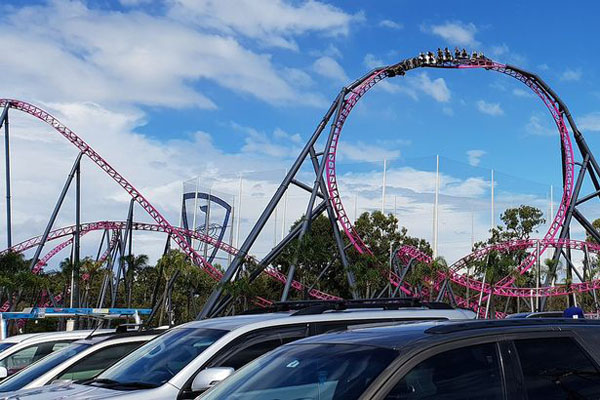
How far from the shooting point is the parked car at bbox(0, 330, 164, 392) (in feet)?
23.3

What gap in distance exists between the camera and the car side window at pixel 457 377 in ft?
11.0

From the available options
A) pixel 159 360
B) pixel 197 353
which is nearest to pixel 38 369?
pixel 159 360

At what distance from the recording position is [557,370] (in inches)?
148

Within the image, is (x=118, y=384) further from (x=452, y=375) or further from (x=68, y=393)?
(x=452, y=375)

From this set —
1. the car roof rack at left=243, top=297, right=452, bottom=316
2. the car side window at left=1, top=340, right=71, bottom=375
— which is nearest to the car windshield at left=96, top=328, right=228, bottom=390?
the car roof rack at left=243, top=297, right=452, bottom=316

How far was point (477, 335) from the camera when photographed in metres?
3.68

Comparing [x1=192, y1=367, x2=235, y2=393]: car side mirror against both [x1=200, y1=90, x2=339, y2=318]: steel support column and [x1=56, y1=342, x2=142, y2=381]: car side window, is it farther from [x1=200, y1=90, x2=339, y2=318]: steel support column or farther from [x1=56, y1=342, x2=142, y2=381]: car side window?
[x1=200, y1=90, x2=339, y2=318]: steel support column

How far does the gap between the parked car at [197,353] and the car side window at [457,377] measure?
1.55m

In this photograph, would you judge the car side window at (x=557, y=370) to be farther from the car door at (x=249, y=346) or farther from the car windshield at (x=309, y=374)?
the car door at (x=249, y=346)

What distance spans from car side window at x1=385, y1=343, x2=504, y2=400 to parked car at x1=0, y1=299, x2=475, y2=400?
5.08ft

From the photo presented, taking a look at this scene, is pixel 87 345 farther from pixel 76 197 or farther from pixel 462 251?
pixel 462 251

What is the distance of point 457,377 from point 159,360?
10.1 ft

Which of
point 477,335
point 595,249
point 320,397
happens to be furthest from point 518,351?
point 595,249

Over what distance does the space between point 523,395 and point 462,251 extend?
60913 mm
